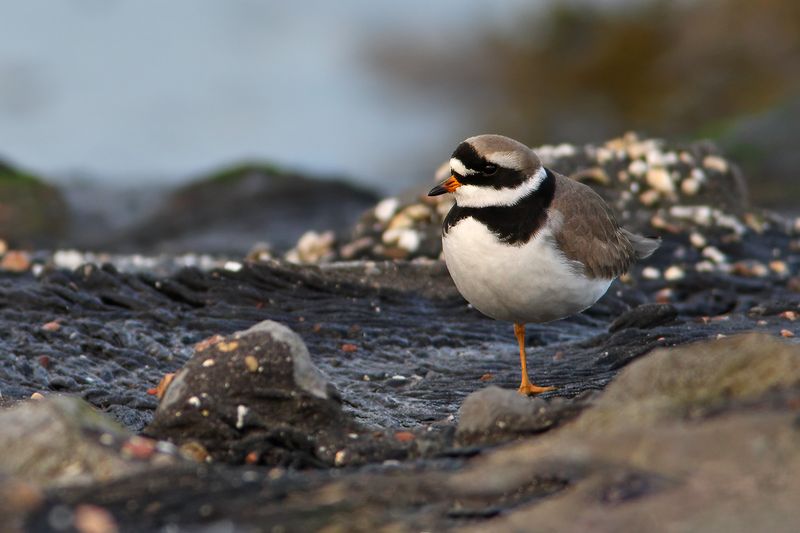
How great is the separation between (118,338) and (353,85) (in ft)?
62.4

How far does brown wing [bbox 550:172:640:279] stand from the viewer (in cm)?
602

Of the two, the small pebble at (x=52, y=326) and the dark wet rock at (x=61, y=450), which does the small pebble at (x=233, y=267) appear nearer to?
the small pebble at (x=52, y=326)

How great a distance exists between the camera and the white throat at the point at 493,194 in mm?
5863

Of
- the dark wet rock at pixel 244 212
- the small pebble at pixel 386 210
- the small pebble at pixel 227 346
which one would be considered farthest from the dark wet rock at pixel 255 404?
the dark wet rock at pixel 244 212

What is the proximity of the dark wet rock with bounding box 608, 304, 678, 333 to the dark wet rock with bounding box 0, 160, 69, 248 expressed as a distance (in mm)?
7514

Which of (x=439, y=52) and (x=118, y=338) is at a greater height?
(x=439, y=52)

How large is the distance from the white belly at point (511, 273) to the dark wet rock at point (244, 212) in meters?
6.76

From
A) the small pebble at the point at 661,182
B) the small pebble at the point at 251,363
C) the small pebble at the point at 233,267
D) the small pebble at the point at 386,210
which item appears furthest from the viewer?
the small pebble at the point at 661,182

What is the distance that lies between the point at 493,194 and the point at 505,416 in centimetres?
167

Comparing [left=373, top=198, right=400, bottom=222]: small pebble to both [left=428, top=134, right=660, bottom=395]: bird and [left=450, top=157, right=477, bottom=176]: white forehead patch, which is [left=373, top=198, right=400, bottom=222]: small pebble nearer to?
[left=428, top=134, right=660, bottom=395]: bird

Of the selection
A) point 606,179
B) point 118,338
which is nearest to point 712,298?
point 606,179

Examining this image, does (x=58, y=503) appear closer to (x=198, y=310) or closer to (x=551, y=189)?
(x=551, y=189)

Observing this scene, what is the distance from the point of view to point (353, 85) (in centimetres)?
2531

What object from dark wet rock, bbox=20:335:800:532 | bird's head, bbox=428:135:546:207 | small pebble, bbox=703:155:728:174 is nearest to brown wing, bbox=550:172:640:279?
bird's head, bbox=428:135:546:207
